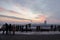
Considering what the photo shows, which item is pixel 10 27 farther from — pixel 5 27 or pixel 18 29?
pixel 18 29

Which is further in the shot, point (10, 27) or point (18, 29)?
point (18, 29)

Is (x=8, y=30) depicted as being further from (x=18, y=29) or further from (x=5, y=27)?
(x=18, y=29)

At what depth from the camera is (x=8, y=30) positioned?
39.1 meters

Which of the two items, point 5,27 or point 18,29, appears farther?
point 18,29

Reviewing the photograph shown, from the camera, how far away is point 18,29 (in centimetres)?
4853

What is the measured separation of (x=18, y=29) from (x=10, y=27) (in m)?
10.7

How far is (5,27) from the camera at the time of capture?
3697 cm

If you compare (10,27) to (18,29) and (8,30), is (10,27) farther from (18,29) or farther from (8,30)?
(18,29)

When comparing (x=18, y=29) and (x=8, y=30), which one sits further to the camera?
(x=18, y=29)

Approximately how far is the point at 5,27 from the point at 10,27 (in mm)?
1500

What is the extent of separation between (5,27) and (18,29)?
11850 millimetres

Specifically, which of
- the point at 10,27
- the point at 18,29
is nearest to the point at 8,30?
the point at 10,27

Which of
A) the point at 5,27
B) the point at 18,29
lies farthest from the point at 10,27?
the point at 18,29
